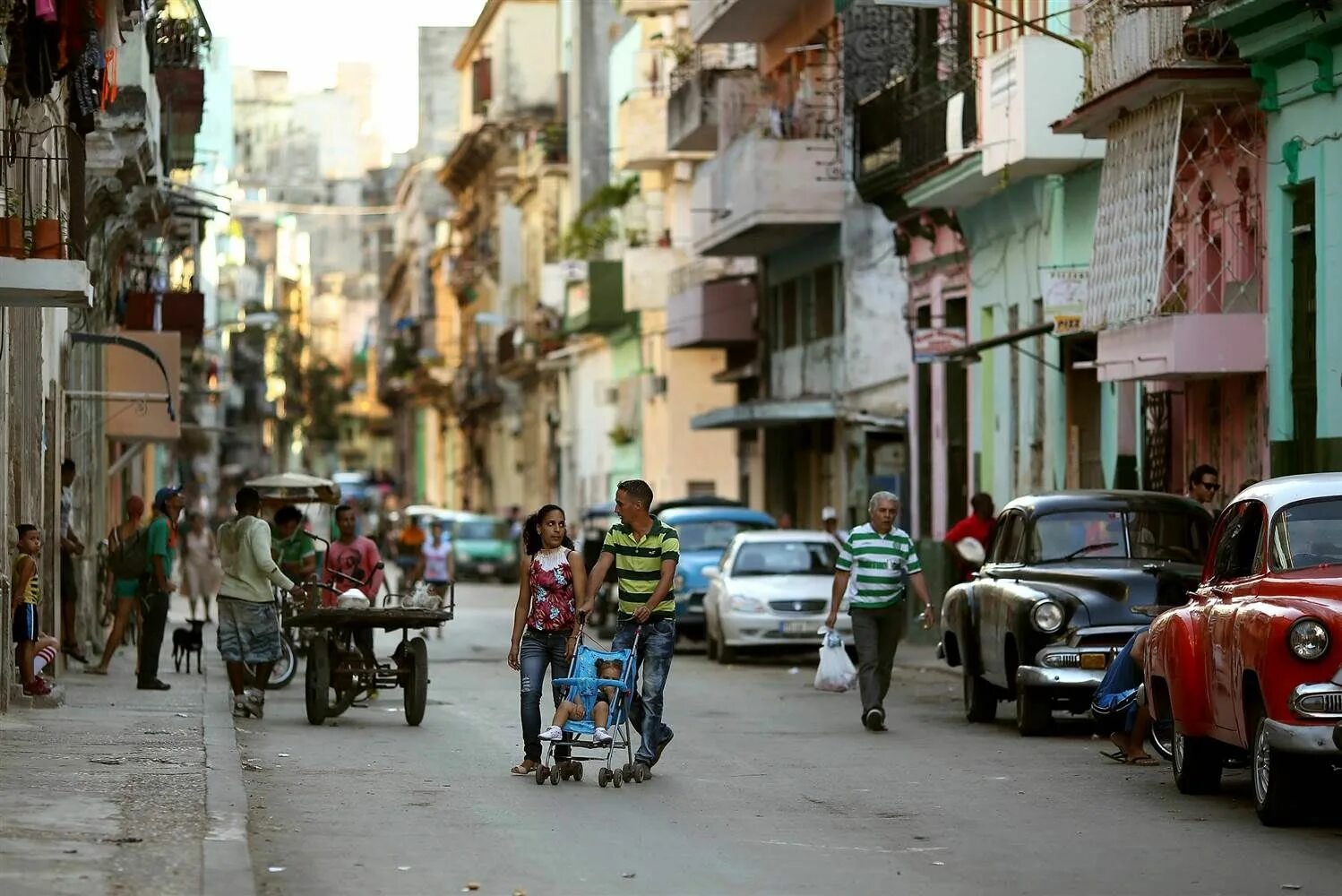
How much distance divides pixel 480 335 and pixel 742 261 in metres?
41.8

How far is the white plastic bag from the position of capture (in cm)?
2014

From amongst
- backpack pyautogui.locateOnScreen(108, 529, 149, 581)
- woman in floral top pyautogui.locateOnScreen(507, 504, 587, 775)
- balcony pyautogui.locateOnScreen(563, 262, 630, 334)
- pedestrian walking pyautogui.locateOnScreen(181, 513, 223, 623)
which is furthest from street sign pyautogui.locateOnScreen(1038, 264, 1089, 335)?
balcony pyautogui.locateOnScreen(563, 262, 630, 334)

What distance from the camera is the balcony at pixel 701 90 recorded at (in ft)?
154

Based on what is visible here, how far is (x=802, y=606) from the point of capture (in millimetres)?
29922

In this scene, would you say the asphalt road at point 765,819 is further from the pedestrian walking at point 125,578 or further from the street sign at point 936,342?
the street sign at point 936,342

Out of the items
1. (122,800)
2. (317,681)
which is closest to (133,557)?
(317,681)

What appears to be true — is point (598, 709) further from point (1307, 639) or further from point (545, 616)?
point (1307, 639)

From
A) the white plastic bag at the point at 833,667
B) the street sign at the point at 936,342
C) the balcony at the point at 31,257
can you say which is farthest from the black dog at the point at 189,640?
the street sign at the point at 936,342

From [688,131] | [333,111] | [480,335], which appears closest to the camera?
[688,131]

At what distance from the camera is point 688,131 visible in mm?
48156

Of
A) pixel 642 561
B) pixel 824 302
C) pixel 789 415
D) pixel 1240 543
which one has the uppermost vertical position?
pixel 824 302

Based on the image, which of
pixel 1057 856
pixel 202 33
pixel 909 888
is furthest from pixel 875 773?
pixel 202 33

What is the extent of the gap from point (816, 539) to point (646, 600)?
14.9 meters

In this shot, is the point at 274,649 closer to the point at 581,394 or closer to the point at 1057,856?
the point at 1057,856
